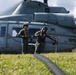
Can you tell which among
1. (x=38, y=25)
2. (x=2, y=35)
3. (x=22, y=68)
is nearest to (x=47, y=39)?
(x=38, y=25)

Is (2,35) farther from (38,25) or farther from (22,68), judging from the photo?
(22,68)

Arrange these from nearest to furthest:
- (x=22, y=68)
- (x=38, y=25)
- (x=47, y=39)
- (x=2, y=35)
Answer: (x=22, y=68), (x=2, y=35), (x=38, y=25), (x=47, y=39)

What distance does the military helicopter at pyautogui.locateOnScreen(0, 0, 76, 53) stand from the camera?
21828 millimetres

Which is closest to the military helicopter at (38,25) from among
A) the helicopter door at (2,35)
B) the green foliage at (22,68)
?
the helicopter door at (2,35)

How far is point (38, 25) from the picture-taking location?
72.5 ft

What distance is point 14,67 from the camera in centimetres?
957

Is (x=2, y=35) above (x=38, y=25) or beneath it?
beneath

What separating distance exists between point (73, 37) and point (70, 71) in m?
13.9

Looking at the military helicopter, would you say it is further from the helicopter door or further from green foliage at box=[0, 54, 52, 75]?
green foliage at box=[0, 54, 52, 75]

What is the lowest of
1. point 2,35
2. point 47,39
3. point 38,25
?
point 47,39

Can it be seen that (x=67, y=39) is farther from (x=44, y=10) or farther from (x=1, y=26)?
(x=1, y=26)

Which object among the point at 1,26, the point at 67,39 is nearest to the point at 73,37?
the point at 67,39

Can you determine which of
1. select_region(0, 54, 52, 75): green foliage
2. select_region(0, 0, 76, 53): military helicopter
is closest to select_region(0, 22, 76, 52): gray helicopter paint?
select_region(0, 0, 76, 53): military helicopter

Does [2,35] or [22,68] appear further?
[2,35]
